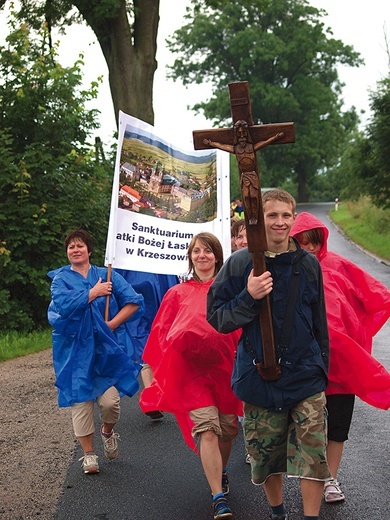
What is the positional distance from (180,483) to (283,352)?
184 cm

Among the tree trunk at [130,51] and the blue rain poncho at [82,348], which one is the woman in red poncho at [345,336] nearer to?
the blue rain poncho at [82,348]

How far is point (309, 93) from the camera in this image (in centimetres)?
6869

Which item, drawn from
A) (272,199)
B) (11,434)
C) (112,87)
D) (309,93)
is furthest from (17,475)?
(309,93)

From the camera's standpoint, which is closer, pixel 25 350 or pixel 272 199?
pixel 272 199

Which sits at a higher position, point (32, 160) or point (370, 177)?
point (370, 177)

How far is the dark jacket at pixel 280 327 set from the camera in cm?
467

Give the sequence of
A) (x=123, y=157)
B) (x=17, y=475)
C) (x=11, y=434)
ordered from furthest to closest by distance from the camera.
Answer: (x=11, y=434)
(x=123, y=157)
(x=17, y=475)

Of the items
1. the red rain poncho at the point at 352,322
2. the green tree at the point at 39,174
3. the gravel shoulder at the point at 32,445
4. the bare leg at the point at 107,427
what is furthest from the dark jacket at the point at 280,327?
the green tree at the point at 39,174

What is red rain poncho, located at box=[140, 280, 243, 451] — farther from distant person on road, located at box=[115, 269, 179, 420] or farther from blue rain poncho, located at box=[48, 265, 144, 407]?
distant person on road, located at box=[115, 269, 179, 420]

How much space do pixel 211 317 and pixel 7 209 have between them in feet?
33.0

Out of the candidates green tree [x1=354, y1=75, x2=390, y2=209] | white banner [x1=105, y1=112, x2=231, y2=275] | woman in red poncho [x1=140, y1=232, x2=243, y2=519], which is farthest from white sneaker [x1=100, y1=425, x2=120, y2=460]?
green tree [x1=354, y1=75, x2=390, y2=209]

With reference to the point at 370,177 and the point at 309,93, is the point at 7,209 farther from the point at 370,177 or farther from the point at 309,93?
the point at 309,93

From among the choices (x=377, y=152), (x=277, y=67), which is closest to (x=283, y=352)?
(x=377, y=152)

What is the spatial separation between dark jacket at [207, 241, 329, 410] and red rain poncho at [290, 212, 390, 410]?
574 millimetres
